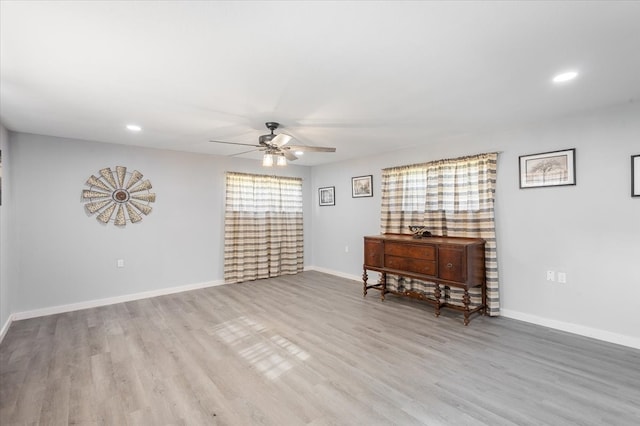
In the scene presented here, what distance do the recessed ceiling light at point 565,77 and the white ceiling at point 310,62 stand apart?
0.20 feet

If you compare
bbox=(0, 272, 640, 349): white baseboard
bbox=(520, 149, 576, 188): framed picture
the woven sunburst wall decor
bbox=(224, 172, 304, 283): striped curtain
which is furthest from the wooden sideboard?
the woven sunburst wall decor

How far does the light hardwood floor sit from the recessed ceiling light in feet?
7.83

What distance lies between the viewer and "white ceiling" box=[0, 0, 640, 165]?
160 centimetres

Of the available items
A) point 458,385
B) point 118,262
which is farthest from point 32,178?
point 458,385

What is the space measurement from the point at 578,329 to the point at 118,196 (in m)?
6.16

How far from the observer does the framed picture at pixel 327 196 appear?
636cm

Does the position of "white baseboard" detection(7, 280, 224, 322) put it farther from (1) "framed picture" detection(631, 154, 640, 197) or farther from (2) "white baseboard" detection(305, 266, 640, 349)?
(1) "framed picture" detection(631, 154, 640, 197)

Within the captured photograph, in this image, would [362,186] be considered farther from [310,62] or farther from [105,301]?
[105,301]

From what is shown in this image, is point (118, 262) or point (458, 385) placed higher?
point (118, 262)

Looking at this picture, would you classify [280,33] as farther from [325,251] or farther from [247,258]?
[325,251]

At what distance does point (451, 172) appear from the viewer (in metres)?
4.34

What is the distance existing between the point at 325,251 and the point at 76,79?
504 centimetres

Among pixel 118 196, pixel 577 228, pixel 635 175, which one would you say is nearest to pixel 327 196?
pixel 118 196

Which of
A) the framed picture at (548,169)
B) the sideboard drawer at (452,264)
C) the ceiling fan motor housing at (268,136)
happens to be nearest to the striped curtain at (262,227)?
the ceiling fan motor housing at (268,136)
